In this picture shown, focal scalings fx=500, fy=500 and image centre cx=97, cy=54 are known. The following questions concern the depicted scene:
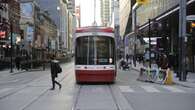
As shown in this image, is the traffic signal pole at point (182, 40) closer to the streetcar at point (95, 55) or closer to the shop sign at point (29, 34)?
the streetcar at point (95, 55)

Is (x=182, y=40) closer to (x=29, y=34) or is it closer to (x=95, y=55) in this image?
(x=95, y=55)

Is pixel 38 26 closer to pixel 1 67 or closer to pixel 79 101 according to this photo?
pixel 1 67

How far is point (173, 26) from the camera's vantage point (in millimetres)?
57750

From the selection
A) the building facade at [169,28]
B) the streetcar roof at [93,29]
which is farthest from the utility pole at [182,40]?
the building facade at [169,28]

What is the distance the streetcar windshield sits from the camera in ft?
94.5

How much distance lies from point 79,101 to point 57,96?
8.18ft

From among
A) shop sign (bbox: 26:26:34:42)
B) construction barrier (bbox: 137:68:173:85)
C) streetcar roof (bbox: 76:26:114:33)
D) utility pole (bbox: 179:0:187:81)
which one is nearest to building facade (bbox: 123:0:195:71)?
utility pole (bbox: 179:0:187:81)

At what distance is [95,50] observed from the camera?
29.1 meters

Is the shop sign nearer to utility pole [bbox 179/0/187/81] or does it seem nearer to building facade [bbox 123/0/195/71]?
building facade [bbox 123/0/195/71]

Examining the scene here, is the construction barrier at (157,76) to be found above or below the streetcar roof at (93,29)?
below

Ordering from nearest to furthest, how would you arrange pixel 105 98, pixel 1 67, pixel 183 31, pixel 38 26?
pixel 105 98 → pixel 183 31 → pixel 1 67 → pixel 38 26

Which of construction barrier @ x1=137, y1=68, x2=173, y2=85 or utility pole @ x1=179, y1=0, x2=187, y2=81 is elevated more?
utility pole @ x1=179, y1=0, x2=187, y2=81

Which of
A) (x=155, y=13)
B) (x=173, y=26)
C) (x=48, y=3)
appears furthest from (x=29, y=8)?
(x=48, y=3)

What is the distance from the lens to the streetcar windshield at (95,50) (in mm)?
28797
